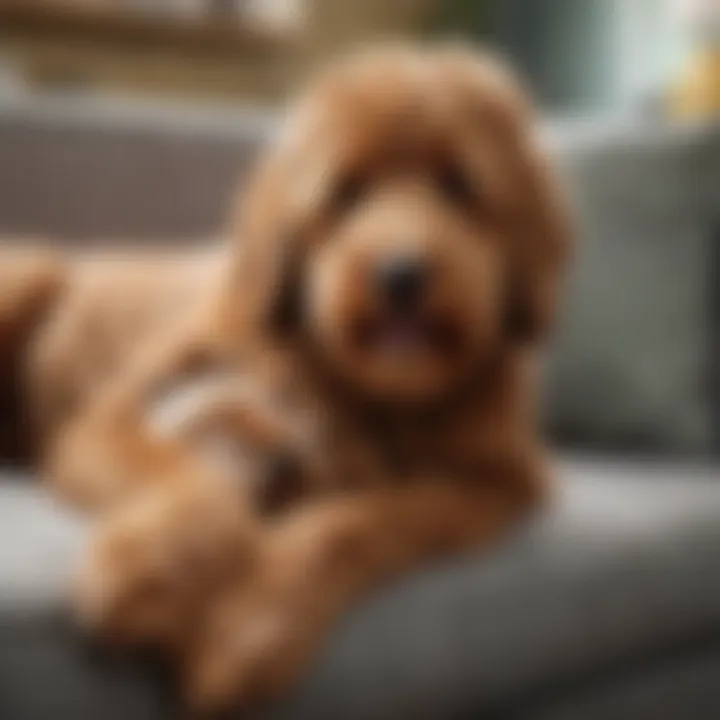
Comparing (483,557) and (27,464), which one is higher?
(27,464)

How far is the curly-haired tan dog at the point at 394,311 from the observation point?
4.46ft

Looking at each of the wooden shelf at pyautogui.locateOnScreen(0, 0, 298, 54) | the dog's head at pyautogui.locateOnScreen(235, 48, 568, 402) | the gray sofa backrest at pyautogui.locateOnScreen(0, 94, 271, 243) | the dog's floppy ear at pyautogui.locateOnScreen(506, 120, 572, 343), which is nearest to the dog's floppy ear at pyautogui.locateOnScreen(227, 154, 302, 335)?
the dog's head at pyautogui.locateOnScreen(235, 48, 568, 402)

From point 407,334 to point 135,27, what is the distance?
1.74 m

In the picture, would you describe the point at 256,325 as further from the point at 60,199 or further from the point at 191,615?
the point at 60,199

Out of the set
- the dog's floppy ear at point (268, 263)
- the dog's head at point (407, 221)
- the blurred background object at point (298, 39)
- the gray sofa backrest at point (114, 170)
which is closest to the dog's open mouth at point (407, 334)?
the dog's head at point (407, 221)

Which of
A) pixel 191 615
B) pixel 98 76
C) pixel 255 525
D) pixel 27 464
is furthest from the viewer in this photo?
pixel 98 76

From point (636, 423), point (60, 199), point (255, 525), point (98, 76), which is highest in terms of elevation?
point (98, 76)

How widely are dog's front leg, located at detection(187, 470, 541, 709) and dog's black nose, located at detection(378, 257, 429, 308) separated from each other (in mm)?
213

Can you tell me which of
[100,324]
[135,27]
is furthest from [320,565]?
[135,27]

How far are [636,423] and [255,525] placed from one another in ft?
2.46

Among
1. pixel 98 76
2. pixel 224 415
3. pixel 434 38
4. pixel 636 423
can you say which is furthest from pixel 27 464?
pixel 434 38

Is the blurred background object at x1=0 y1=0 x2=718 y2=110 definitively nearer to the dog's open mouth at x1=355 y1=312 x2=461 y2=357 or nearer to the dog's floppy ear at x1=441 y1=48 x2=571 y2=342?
the dog's floppy ear at x1=441 y1=48 x2=571 y2=342

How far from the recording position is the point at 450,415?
1550 mm

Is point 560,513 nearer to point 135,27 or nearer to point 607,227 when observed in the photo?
point 607,227
